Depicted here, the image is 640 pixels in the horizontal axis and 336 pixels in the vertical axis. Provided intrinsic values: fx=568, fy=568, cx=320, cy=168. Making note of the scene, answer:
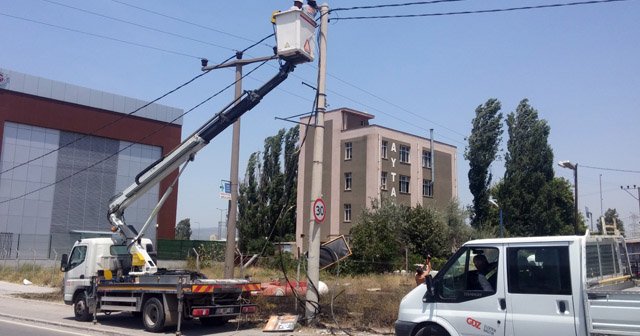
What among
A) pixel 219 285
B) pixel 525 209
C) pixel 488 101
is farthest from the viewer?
pixel 488 101

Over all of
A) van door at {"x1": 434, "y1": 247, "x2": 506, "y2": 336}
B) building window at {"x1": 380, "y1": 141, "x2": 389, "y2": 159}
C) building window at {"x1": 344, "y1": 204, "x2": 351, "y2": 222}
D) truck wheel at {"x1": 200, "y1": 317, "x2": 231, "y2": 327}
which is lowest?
truck wheel at {"x1": 200, "y1": 317, "x2": 231, "y2": 327}

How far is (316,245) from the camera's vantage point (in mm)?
13672

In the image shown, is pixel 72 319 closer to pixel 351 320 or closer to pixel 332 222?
pixel 351 320

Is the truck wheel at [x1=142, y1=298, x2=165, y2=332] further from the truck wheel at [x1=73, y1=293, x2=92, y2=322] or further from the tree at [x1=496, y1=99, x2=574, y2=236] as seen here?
the tree at [x1=496, y1=99, x2=574, y2=236]

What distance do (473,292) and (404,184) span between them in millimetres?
41432

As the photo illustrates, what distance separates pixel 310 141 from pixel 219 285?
38.2 metres

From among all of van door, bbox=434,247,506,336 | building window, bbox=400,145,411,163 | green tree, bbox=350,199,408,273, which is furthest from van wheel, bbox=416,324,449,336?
building window, bbox=400,145,411,163

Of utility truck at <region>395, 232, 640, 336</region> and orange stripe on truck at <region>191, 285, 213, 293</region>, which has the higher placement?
utility truck at <region>395, 232, 640, 336</region>

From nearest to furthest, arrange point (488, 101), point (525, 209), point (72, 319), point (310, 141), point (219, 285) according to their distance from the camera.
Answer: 1. point (219, 285)
2. point (72, 319)
3. point (525, 209)
4. point (488, 101)
5. point (310, 141)

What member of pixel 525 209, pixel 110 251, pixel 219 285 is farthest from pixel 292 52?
pixel 525 209

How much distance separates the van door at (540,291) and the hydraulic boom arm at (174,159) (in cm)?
819

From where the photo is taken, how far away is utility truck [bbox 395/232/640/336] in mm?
7336

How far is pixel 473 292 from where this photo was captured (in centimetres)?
857

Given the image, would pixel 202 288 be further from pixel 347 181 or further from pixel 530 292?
pixel 347 181
